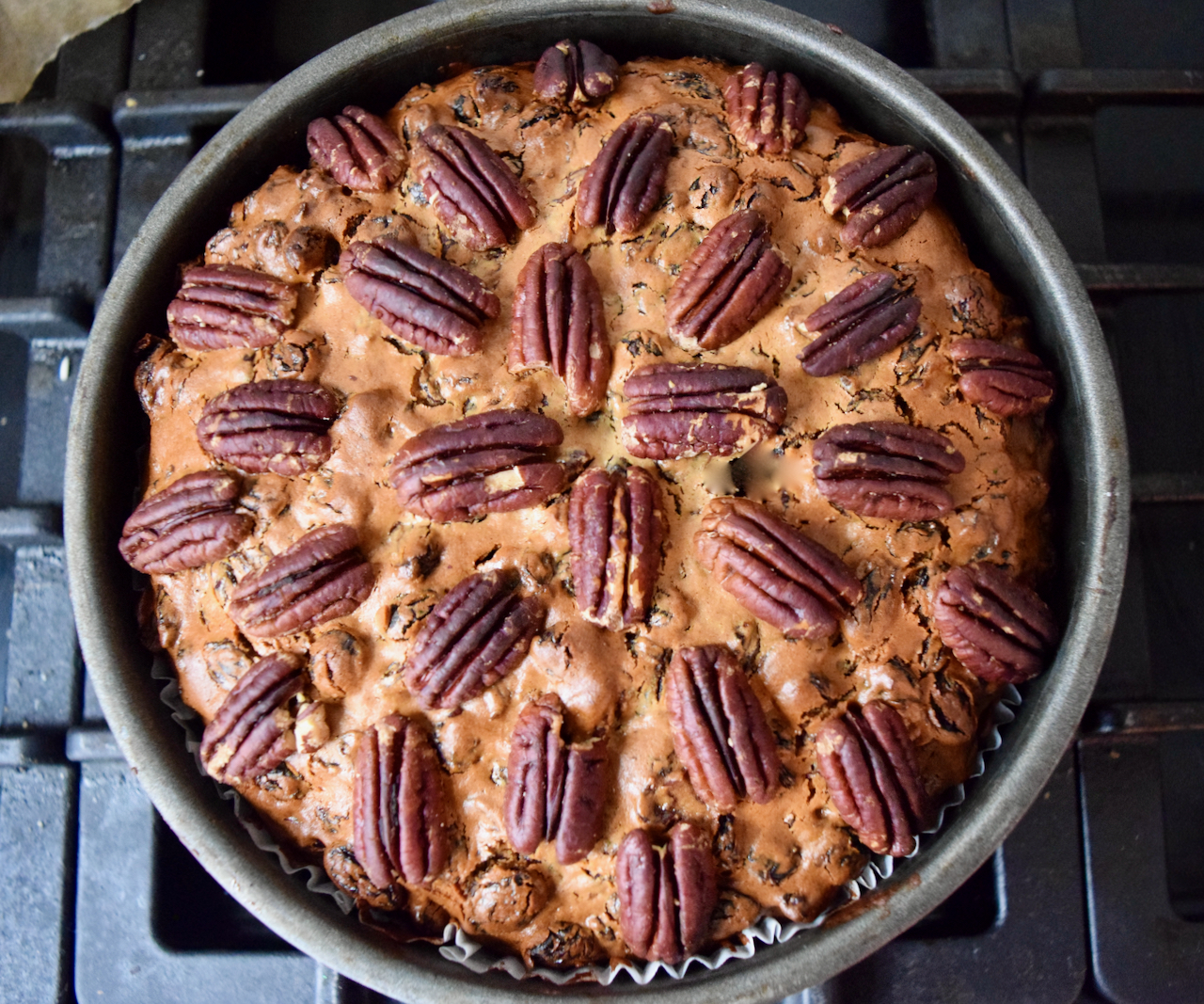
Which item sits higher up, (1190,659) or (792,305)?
(792,305)

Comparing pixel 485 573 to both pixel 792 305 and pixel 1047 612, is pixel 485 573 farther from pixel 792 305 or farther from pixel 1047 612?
pixel 1047 612

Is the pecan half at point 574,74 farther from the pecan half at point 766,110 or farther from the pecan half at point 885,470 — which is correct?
the pecan half at point 885,470

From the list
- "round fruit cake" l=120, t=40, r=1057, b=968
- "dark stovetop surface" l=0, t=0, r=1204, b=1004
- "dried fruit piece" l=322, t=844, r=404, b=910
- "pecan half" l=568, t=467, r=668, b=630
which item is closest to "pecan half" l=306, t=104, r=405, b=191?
"round fruit cake" l=120, t=40, r=1057, b=968

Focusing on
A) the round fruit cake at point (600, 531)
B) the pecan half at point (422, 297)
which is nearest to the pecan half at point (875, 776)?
the round fruit cake at point (600, 531)

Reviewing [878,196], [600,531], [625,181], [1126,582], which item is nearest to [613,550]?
[600,531]

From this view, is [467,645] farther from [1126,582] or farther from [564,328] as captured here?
[1126,582]

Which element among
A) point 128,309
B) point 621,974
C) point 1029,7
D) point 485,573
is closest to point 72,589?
point 128,309

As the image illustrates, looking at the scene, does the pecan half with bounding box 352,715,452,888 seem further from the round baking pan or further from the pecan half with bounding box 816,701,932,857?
the pecan half with bounding box 816,701,932,857
